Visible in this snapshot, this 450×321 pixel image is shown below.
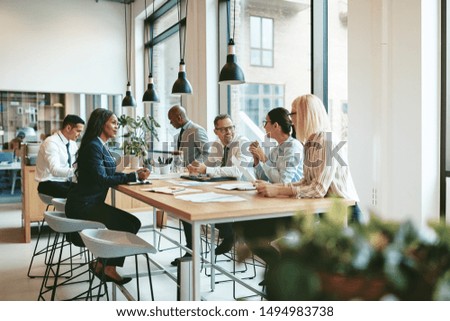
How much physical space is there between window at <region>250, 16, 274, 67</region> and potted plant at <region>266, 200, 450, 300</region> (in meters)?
4.63

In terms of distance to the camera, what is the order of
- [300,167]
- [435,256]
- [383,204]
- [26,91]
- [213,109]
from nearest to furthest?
[435,256] → [383,204] → [300,167] → [213,109] → [26,91]

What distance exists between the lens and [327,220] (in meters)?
0.63

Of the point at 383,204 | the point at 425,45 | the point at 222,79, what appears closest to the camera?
the point at 425,45

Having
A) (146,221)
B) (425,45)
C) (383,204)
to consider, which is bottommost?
(146,221)

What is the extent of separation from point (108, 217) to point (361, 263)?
101 inches

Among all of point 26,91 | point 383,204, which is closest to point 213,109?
point 383,204

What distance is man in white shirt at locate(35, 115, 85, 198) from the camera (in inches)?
159

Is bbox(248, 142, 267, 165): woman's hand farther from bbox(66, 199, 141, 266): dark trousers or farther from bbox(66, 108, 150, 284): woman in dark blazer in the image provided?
bbox(66, 199, 141, 266): dark trousers

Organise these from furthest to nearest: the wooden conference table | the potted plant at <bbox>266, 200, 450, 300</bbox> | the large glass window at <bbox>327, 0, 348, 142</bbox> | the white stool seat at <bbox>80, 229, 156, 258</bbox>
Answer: the large glass window at <bbox>327, 0, 348, 142</bbox>
the white stool seat at <bbox>80, 229, 156, 258</bbox>
the wooden conference table
the potted plant at <bbox>266, 200, 450, 300</bbox>

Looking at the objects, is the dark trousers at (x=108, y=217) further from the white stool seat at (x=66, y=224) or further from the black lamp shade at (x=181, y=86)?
the black lamp shade at (x=181, y=86)

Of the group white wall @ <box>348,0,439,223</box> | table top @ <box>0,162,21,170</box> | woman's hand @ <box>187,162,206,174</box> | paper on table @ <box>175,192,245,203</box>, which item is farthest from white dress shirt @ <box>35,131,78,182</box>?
table top @ <box>0,162,21,170</box>

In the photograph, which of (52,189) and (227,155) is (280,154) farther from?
(52,189)

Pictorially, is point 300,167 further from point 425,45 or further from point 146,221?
point 146,221
